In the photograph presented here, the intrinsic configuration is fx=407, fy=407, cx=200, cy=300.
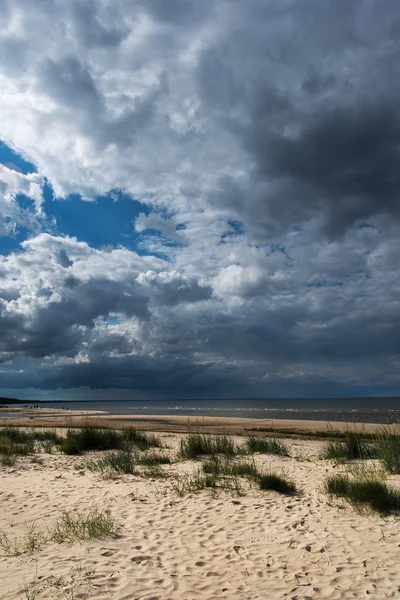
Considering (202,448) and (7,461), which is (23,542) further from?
(202,448)

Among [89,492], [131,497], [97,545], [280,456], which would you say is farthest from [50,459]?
[97,545]

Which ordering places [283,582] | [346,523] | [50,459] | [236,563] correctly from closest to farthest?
1. [283,582]
2. [236,563]
3. [346,523]
4. [50,459]

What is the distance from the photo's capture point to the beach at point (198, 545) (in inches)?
199

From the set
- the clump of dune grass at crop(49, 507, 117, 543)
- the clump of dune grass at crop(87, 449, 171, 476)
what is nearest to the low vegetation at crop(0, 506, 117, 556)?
the clump of dune grass at crop(49, 507, 117, 543)

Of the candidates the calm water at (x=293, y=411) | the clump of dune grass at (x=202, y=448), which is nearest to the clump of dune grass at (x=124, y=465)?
the clump of dune grass at (x=202, y=448)

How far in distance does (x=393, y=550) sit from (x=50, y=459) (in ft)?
39.5

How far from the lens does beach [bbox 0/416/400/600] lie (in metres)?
5.05

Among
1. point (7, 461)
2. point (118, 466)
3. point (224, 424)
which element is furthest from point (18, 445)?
point (224, 424)

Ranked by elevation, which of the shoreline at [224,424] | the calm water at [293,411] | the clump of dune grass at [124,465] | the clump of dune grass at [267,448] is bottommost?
the calm water at [293,411]

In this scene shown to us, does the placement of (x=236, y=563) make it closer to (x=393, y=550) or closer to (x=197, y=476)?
(x=393, y=550)

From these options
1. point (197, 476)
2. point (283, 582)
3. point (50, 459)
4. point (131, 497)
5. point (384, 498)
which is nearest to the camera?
point (283, 582)

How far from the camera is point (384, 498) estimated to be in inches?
311

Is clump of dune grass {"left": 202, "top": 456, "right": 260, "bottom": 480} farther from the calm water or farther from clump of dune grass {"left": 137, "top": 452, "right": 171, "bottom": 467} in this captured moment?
the calm water

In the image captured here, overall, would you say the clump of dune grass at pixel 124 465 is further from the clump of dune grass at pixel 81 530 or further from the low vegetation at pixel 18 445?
the clump of dune grass at pixel 81 530
